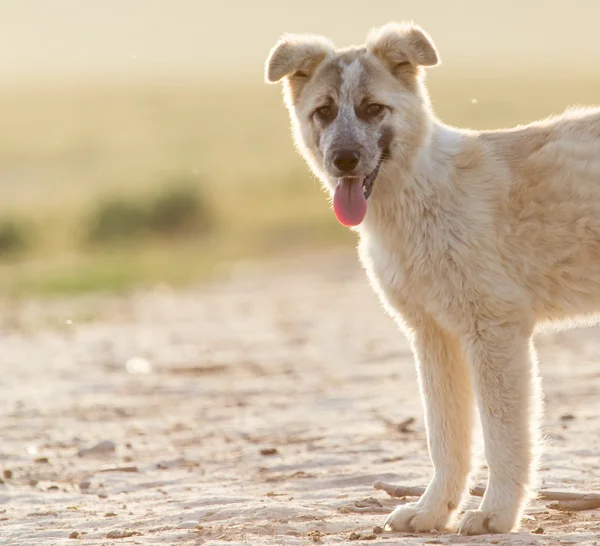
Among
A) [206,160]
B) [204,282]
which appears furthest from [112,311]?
[206,160]

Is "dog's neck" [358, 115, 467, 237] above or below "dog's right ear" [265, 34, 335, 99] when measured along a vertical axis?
below

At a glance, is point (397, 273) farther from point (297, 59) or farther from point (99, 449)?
point (99, 449)

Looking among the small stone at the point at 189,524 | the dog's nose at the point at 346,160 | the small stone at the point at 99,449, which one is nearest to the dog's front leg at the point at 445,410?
the dog's nose at the point at 346,160

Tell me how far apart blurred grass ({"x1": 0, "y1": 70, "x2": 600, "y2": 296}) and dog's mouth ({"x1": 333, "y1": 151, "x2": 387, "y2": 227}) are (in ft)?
5.47

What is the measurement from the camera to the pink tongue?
243 inches

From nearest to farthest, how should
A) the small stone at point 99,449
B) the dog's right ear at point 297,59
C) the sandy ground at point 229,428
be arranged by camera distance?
the sandy ground at point 229,428
the dog's right ear at point 297,59
the small stone at point 99,449

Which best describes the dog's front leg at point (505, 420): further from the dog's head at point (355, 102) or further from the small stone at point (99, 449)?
the small stone at point (99, 449)

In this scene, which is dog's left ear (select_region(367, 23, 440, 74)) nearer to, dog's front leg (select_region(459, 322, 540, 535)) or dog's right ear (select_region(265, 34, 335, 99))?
dog's right ear (select_region(265, 34, 335, 99))

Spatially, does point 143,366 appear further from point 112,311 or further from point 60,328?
point 112,311

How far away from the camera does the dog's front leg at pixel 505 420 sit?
574 centimetres

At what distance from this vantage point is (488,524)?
225 inches

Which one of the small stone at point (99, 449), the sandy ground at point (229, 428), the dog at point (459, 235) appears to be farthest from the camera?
the small stone at point (99, 449)

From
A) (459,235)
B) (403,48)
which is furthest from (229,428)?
(403,48)

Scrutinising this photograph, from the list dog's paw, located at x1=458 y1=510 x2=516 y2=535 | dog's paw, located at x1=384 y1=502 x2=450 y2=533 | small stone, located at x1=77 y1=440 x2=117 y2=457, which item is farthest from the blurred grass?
dog's paw, located at x1=458 y1=510 x2=516 y2=535
